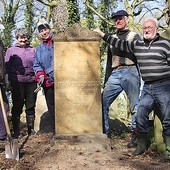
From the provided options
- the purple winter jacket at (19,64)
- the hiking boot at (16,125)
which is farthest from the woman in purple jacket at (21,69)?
the hiking boot at (16,125)

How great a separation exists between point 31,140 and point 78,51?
1961 mm

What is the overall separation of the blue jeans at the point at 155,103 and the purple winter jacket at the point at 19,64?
242 centimetres

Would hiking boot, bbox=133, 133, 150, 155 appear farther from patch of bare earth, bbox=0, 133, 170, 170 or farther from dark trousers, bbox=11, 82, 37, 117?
dark trousers, bbox=11, 82, 37, 117

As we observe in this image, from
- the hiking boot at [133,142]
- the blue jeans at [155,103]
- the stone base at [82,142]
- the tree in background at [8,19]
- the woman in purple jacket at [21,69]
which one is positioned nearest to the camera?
the blue jeans at [155,103]

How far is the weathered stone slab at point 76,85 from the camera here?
6.77 m

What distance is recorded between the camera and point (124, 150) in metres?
6.75

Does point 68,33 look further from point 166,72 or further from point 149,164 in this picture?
point 149,164

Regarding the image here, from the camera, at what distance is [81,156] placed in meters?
6.14

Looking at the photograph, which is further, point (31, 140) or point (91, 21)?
point (91, 21)

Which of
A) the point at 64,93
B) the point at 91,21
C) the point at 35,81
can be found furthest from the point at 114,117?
the point at 91,21

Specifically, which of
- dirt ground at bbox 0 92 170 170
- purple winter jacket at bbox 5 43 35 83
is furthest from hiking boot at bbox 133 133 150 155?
purple winter jacket at bbox 5 43 35 83

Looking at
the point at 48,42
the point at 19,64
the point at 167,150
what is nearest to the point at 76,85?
the point at 48,42

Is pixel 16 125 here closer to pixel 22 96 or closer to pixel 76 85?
pixel 22 96

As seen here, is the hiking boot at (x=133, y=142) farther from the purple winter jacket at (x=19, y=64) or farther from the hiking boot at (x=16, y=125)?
the hiking boot at (x=16, y=125)
